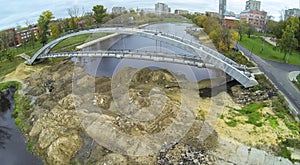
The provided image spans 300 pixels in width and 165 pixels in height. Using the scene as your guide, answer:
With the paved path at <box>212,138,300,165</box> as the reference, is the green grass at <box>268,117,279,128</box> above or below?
above

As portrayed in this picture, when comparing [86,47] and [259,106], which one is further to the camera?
[86,47]

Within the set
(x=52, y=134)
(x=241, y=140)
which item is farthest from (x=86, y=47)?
(x=241, y=140)

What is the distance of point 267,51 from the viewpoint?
26.8m

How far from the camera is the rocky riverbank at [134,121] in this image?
12641 mm

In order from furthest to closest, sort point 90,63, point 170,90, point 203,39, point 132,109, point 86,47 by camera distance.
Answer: point 86,47
point 203,39
point 90,63
point 170,90
point 132,109

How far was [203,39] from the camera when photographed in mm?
31078

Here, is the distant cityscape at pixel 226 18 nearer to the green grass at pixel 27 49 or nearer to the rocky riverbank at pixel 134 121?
the green grass at pixel 27 49

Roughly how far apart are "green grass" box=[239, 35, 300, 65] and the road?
39.6 inches

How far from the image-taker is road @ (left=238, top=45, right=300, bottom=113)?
54.9 ft

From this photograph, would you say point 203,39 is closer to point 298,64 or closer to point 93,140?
point 298,64

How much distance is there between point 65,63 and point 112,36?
12982mm

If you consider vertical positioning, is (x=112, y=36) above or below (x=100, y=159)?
above

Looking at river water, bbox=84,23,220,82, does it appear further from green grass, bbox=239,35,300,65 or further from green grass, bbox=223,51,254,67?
green grass, bbox=239,35,300,65

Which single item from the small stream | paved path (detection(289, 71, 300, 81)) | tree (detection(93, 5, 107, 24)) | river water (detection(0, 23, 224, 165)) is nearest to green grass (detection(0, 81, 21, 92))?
river water (detection(0, 23, 224, 165))
